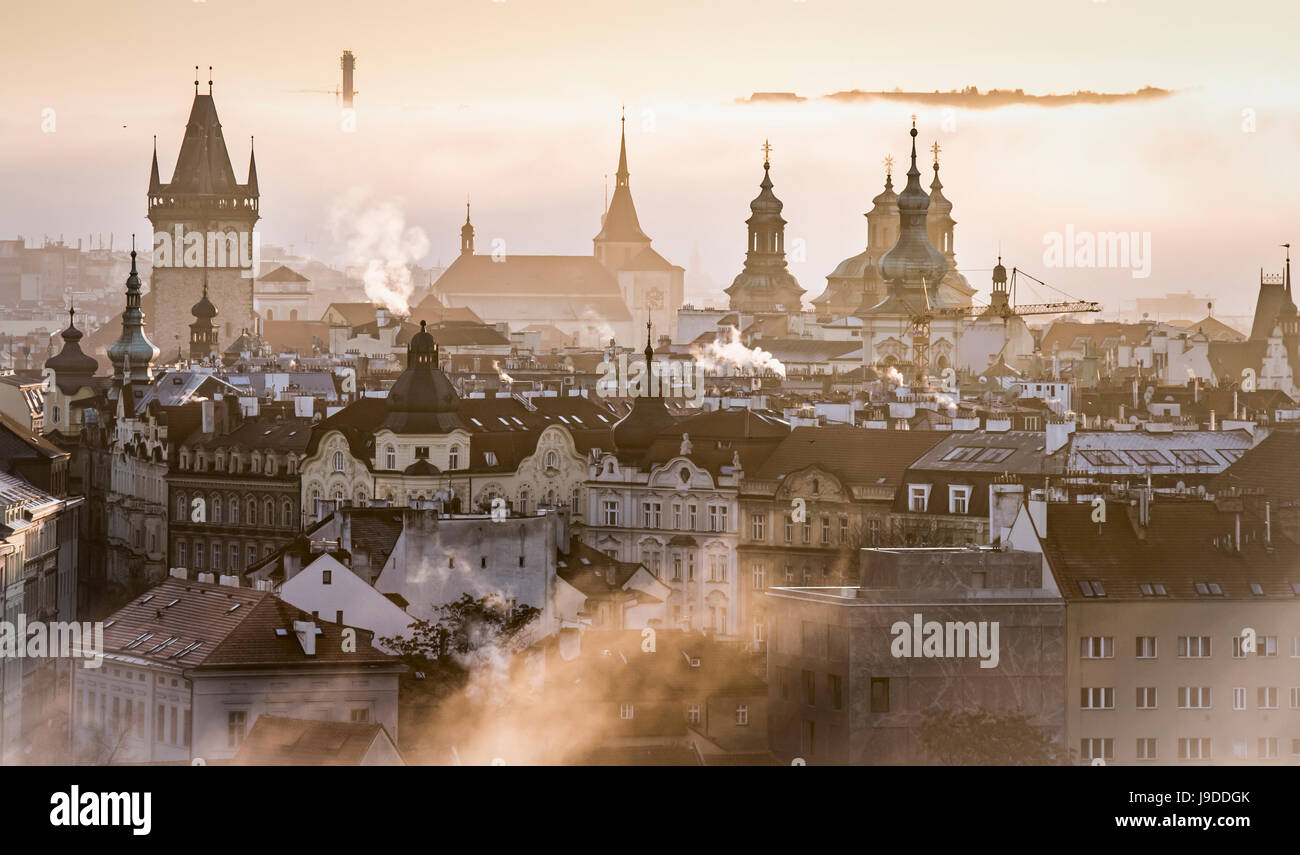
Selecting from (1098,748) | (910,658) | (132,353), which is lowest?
(1098,748)

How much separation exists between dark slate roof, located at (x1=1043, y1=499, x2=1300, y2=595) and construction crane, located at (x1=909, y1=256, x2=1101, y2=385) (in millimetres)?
53757

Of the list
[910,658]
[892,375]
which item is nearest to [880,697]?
[910,658]

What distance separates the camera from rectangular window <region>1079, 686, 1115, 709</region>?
24.3m

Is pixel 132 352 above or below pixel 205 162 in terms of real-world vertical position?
below

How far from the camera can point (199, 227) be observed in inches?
3629

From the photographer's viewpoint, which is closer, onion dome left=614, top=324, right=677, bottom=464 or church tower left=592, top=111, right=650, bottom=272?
onion dome left=614, top=324, right=677, bottom=464

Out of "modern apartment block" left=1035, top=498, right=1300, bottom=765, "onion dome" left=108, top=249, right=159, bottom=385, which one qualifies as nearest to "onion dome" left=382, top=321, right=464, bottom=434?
"modern apartment block" left=1035, top=498, right=1300, bottom=765

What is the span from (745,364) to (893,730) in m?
65.3

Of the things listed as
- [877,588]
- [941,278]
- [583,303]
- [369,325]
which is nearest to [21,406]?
[877,588]

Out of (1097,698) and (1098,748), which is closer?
(1098,748)

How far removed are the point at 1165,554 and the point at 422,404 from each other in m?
17.1

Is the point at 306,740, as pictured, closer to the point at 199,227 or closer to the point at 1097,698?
the point at 1097,698

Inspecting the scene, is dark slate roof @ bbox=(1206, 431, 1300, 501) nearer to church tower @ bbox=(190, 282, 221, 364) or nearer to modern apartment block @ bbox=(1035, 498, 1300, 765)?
modern apartment block @ bbox=(1035, 498, 1300, 765)
